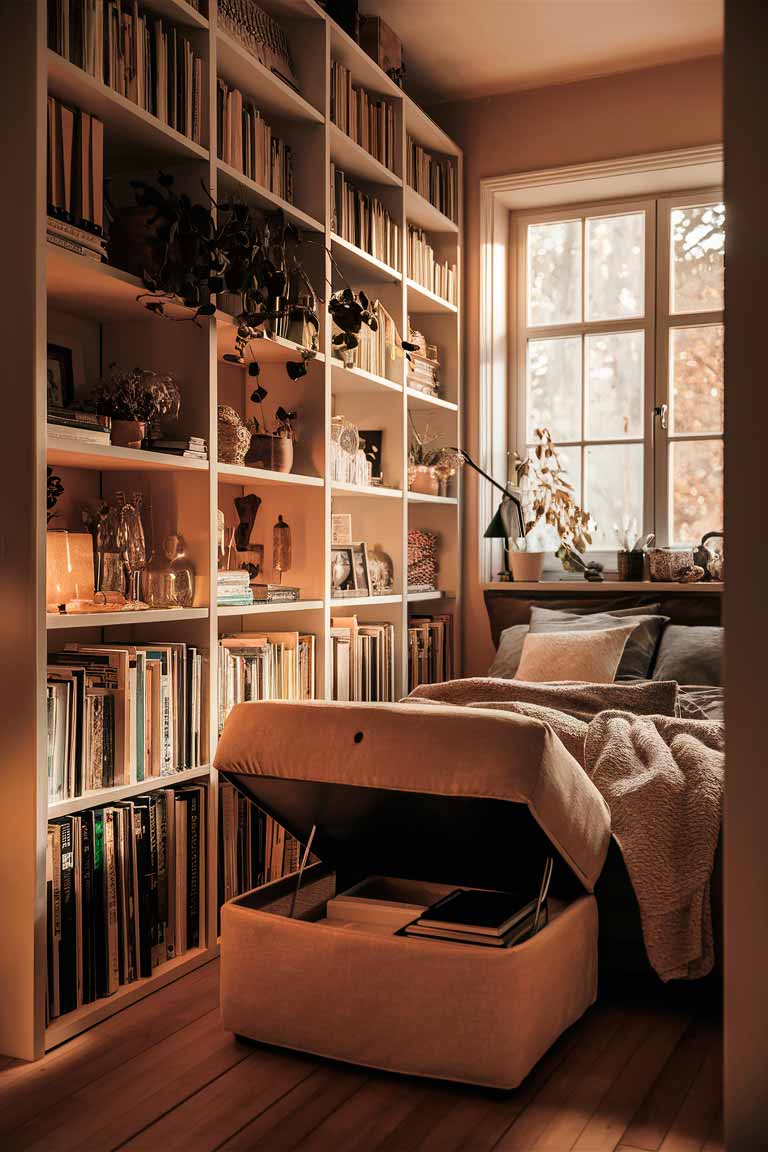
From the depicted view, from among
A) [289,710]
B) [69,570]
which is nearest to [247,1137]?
[289,710]

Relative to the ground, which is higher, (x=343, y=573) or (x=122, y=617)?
(x=343, y=573)

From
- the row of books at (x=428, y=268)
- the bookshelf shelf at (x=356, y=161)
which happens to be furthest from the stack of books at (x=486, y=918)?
the row of books at (x=428, y=268)

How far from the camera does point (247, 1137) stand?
2.09 meters

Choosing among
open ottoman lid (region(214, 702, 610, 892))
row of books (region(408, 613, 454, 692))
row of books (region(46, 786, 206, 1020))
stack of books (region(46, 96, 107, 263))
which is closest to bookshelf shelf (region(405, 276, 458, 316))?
row of books (region(408, 613, 454, 692))

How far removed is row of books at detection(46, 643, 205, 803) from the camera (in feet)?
8.64

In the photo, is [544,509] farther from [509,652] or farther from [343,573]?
[343,573]

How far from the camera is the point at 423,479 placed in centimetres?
480

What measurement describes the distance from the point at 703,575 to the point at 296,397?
1957mm

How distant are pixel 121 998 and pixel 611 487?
3283 millimetres

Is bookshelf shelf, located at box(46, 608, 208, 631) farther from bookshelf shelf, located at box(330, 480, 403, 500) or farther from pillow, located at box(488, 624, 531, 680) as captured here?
pillow, located at box(488, 624, 531, 680)

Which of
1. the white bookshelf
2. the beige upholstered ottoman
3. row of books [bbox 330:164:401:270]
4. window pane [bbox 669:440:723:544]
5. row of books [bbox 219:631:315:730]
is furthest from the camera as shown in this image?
window pane [bbox 669:440:723:544]

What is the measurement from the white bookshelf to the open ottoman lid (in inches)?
20.2

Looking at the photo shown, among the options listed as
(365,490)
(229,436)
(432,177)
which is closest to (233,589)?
(229,436)
